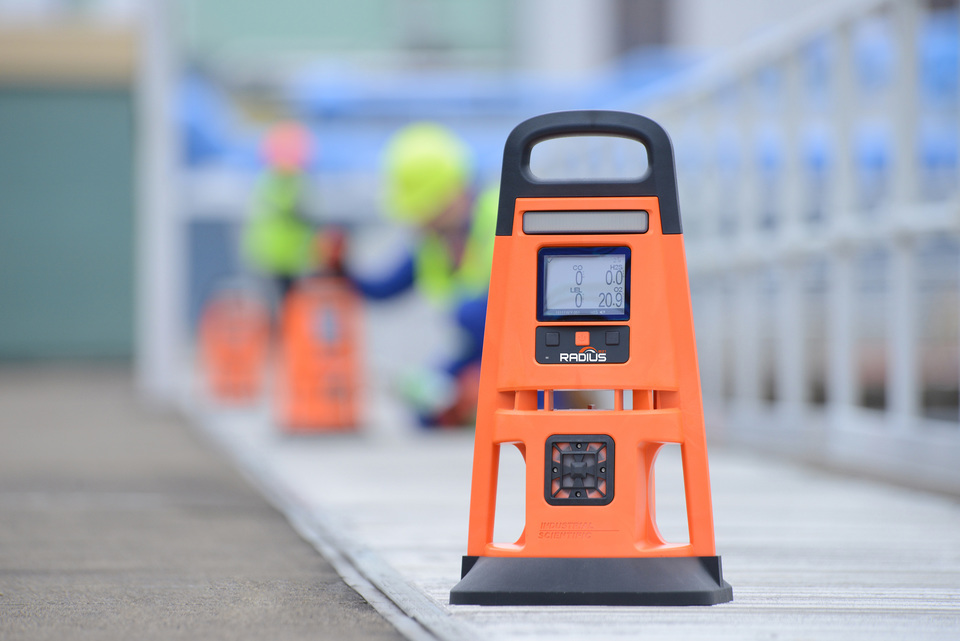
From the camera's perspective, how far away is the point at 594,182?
394 centimetres

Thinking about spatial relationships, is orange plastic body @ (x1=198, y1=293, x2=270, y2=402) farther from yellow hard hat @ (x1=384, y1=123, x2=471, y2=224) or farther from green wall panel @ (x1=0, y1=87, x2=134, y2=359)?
green wall panel @ (x1=0, y1=87, x2=134, y2=359)

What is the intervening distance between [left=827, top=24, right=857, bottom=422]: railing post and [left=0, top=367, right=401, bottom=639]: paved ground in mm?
3291

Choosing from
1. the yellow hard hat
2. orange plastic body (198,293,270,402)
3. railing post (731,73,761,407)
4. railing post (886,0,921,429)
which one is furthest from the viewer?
orange plastic body (198,293,270,402)

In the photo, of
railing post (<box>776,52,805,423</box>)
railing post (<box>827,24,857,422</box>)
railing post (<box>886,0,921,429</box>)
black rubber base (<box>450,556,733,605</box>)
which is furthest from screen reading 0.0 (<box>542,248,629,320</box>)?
railing post (<box>776,52,805,423</box>)

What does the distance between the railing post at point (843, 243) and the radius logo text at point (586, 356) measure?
4394 mm

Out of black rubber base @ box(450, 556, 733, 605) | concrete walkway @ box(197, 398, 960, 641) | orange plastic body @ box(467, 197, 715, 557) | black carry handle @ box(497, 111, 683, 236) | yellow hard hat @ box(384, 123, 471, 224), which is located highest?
yellow hard hat @ box(384, 123, 471, 224)

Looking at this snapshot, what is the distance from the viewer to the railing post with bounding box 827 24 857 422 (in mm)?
7965

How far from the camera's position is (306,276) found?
405 inches

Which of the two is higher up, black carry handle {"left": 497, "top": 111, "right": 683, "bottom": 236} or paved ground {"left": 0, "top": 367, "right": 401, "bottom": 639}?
black carry handle {"left": 497, "top": 111, "right": 683, "bottom": 236}

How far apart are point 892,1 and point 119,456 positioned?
505 cm

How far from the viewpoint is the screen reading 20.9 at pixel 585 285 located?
3904 mm

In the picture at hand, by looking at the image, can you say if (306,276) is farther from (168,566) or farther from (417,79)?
(417,79)

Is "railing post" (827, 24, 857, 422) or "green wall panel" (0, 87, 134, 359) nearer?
"railing post" (827, 24, 857, 422)

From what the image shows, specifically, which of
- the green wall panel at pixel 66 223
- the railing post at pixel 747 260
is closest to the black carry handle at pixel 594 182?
the railing post at pixel 747 260
